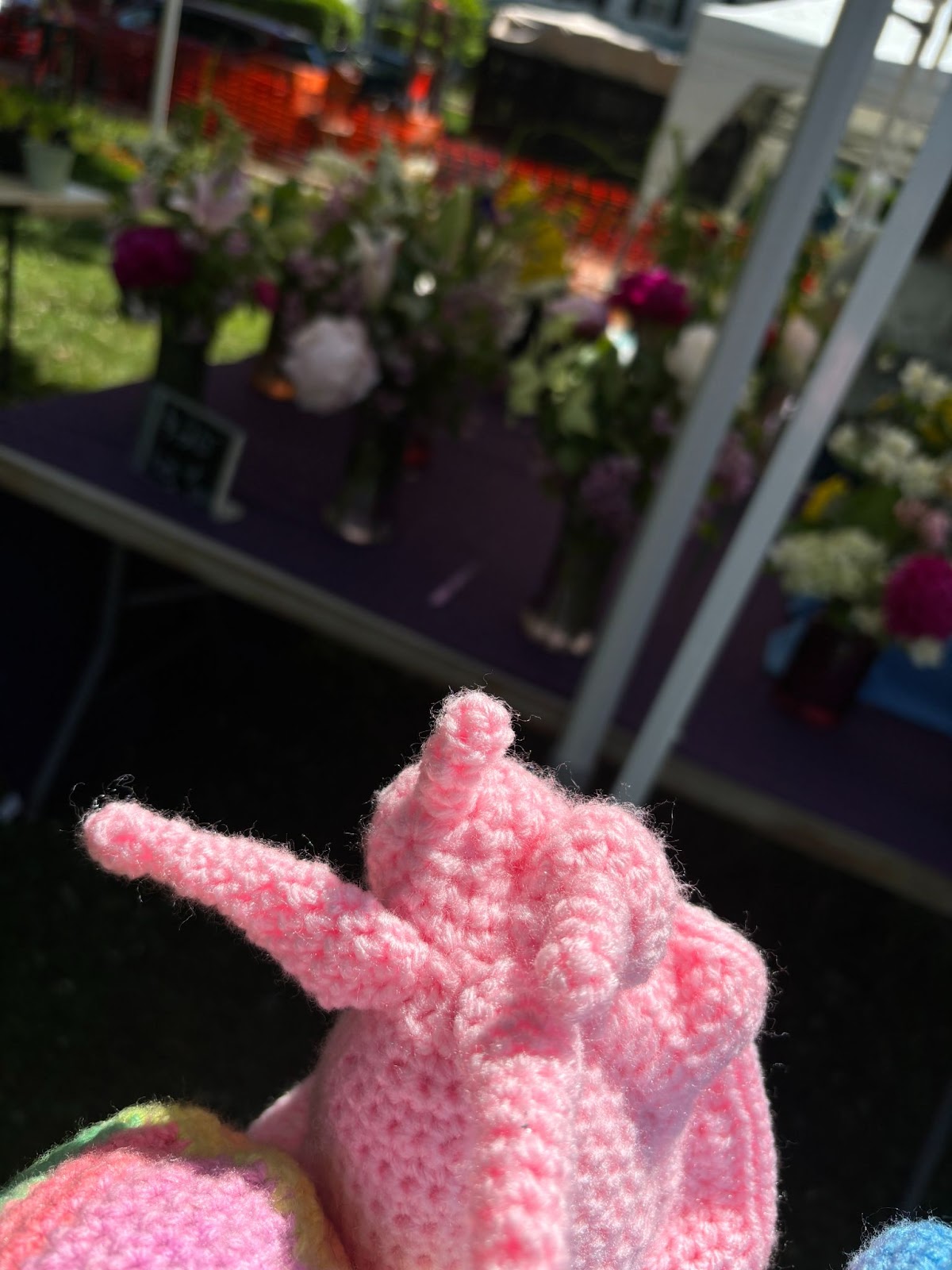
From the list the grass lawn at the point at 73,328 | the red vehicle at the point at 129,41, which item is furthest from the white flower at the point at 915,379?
the red vehicle at the point at 129,41

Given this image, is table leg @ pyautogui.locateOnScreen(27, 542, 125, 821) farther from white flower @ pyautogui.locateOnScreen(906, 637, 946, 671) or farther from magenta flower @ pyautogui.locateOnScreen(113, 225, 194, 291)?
white flower @ pyautogui.locateOnScreen(906, 637, 946, 671)

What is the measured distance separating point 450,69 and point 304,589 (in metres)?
14.9

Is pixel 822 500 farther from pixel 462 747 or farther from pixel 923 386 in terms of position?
pixel 462 747

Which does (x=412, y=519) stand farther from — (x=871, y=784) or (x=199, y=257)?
(x=871, y=784)

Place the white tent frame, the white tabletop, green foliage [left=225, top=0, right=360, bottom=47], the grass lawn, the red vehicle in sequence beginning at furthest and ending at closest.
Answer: green foliage [left=225, top=0, right=360, bottom=47] → the red vehicle → the grass lawn → the white tabletop → the white tent frame

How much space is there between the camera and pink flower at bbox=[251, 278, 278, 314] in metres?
1.57

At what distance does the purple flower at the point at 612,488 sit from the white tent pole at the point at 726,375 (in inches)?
5.9

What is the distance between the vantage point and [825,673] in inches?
53.9

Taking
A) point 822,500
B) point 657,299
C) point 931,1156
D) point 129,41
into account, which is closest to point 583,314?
point 657,299

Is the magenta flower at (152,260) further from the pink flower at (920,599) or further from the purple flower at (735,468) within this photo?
Result: the pink flower at (920,599)

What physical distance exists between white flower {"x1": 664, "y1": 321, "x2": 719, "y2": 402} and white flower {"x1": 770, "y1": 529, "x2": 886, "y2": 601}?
0.87 ft

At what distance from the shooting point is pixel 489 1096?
343mm

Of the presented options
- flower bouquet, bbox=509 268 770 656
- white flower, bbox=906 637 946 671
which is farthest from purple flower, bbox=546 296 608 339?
white flower, bbox=906 637 946 671

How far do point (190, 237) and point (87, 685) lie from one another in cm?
81
